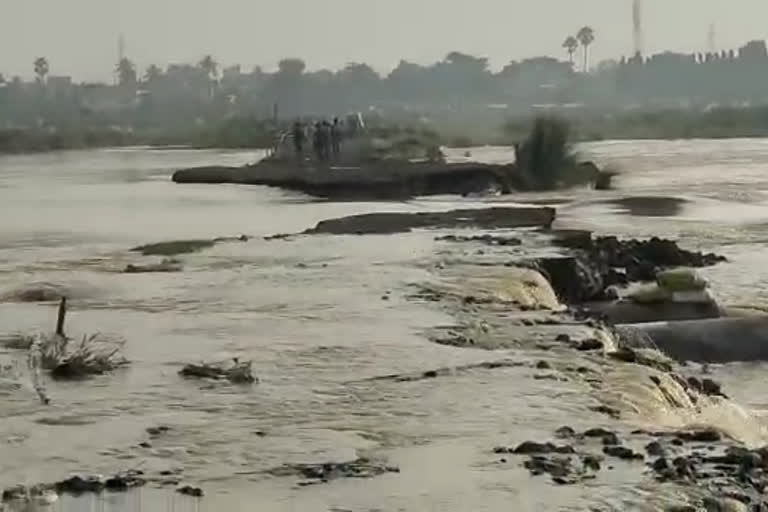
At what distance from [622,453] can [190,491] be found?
2.97m

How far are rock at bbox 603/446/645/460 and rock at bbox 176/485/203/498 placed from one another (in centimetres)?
284

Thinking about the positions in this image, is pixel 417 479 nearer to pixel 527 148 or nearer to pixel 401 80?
pixel 527 148

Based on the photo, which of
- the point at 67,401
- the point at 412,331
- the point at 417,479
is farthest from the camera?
the point at 412,331

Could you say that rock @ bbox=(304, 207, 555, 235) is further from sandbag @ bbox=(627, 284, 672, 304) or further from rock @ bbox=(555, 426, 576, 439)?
rock @ bbox=(555, 426, 576, 439)

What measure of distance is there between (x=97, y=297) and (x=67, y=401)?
8490mm

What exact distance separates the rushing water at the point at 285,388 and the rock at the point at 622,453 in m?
0.56

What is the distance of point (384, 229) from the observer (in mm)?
33062

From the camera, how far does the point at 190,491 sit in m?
9.36

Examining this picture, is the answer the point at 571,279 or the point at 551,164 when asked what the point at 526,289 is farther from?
the point at 551,164

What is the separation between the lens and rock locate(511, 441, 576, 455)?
10.3 metres

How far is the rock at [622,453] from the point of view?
996 centimetres

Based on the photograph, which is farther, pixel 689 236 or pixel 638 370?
pixel 689 236

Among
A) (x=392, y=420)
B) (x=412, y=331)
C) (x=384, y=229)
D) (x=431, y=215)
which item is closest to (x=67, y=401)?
(x=392, y=420)

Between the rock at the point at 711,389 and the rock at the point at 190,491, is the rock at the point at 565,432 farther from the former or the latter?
the rock at the point at 711,389
